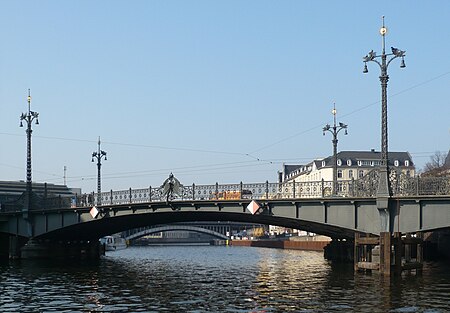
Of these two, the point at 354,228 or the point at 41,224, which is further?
the point at 41,224

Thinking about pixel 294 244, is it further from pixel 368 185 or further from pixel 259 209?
pixel 368 185

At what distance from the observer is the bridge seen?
46.7 m

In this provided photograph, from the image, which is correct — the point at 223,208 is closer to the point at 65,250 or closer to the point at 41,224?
the point at 41,224

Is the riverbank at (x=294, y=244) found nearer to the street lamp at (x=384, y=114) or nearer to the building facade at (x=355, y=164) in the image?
the building facade at (x=355, y=164)

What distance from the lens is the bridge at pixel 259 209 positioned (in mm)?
46688

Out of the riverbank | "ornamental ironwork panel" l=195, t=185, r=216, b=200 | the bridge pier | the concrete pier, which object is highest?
"ornamental ironwork panel" l=195, t=185, r=216, b=200

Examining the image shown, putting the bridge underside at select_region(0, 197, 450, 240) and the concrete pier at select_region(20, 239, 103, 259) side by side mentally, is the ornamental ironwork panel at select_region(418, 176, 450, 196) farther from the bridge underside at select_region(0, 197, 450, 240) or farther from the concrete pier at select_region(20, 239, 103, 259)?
the concrete pier at select_region(20, 239, 103, 259)

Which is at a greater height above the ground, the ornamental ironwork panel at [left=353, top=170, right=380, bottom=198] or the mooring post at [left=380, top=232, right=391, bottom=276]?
the ornamental ironwork panel at [left=353, top=170, right=380, bottom=198]

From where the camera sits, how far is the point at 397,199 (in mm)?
46938

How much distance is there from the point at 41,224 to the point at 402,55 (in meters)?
45.7

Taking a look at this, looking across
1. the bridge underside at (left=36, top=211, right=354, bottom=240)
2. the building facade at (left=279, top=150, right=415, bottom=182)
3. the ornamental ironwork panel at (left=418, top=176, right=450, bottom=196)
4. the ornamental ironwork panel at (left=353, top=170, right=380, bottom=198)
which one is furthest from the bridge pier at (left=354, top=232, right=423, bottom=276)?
the building facade at (left=279, top=150, right=415, bottom=182)

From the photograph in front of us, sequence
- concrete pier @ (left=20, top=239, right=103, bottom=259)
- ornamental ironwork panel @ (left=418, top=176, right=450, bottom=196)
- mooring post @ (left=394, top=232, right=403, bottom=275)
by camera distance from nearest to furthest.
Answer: mooring post @ (left=394, top=232, right=403, bottom=275), ornamental ironwork panel @ (left=418, top=176, right=450, bottom=196), concrete pier @ (left=20, top=239, right=103, bottom=259)

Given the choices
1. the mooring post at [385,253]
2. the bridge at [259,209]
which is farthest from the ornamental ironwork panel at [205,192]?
the mooring post at [385,253]

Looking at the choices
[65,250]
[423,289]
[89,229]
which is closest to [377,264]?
[423,289]
